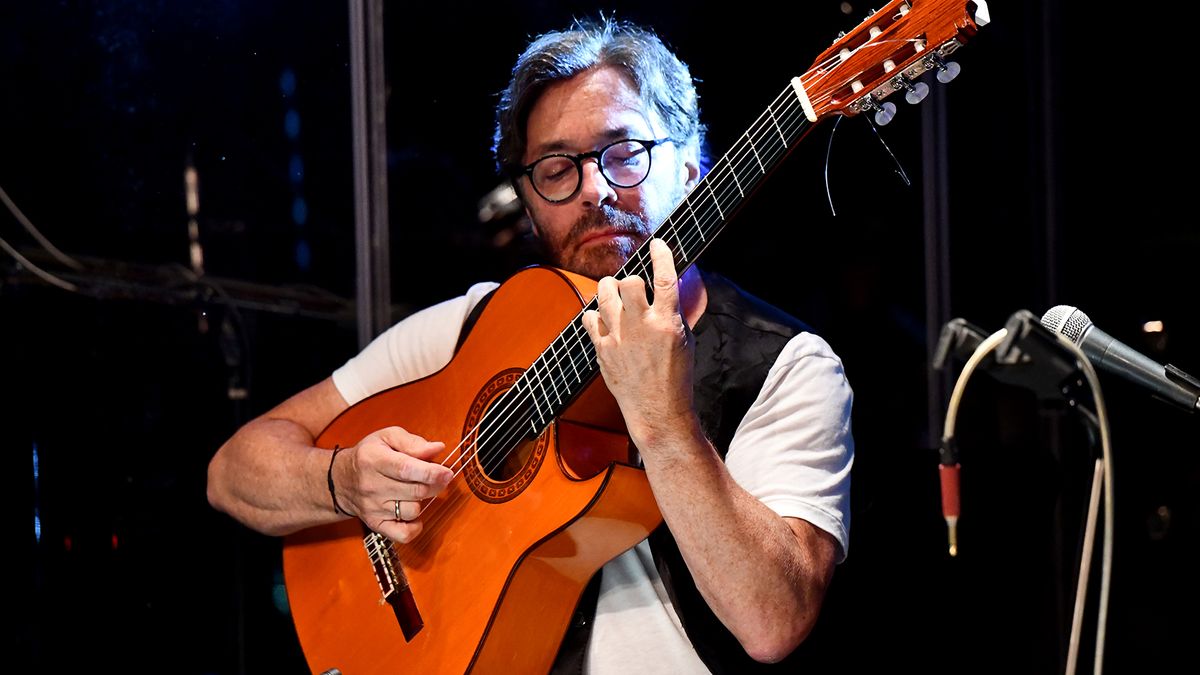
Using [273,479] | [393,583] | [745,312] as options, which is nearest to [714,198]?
[745,312]

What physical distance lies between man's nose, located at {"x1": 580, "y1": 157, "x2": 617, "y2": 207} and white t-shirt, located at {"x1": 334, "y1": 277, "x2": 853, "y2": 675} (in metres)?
0.42

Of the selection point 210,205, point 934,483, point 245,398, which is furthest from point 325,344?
point 934,483

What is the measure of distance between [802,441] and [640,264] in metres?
0.37

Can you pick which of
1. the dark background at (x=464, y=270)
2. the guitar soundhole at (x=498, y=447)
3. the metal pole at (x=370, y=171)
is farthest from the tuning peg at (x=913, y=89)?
the metal pole at (x=370, y=171)

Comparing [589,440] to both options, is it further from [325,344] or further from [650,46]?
[325,344]

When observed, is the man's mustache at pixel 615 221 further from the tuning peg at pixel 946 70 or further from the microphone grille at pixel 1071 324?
the microphone grille at pixel 1071 324

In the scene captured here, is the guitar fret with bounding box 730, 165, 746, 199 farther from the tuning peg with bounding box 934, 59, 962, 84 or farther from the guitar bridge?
the guitar bridge

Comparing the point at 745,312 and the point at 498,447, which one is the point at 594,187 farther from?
the point at 498,447

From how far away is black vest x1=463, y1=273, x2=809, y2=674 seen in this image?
5.99 ft

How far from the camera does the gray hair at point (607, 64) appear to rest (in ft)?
7.11

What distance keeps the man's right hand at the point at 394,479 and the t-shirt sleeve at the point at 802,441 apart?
480 millimetres

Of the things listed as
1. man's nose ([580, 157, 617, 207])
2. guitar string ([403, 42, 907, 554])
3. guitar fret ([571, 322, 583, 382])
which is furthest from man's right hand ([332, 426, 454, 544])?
man's nose ([580, 157, 617, 207])

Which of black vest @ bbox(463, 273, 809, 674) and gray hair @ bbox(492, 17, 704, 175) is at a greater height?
gray hair @ bbox(492, 17, 704, 175)

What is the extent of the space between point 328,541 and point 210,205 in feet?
2.95
